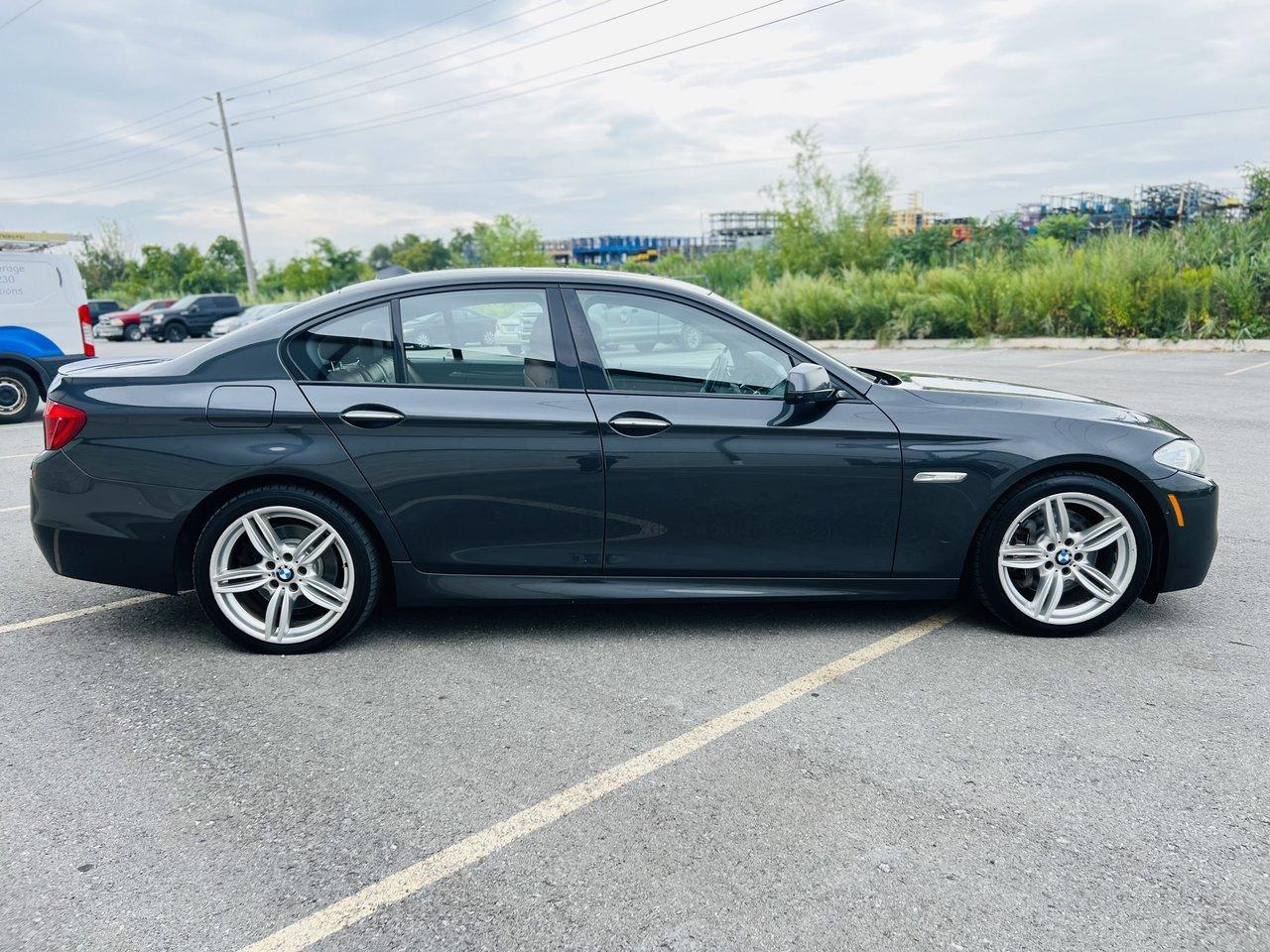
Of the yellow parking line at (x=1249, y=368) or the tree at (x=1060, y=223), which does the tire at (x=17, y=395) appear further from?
the tree at (x=1060, y=223)

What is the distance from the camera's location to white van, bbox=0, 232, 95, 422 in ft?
38.1

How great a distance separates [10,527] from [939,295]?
20.8 m

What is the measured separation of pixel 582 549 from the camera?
4055 millimetres

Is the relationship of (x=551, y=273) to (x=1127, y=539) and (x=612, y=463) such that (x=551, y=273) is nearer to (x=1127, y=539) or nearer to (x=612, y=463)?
(x=612, y=463)

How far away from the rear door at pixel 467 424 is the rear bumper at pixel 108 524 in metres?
0.77

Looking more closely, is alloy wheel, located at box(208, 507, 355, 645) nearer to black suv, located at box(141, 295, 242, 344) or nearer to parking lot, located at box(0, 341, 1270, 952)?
parking lot, located at box(0, 341, 1270, 952)

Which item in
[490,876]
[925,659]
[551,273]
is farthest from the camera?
[551,273]

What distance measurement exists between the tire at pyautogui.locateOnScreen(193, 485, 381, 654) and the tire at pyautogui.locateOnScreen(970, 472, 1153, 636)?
8.49 ft

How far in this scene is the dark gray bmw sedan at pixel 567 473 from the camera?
157 inches

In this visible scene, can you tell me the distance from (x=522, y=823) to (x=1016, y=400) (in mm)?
2774

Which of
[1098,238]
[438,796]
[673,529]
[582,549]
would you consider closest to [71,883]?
[438,796]

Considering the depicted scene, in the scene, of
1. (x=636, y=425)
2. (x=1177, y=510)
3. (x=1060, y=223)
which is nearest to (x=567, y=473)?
(x=636, y=425)

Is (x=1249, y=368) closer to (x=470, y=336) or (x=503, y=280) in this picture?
(x=503, y=280)

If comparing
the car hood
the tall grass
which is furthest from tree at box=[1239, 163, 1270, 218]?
Result: the car hood
